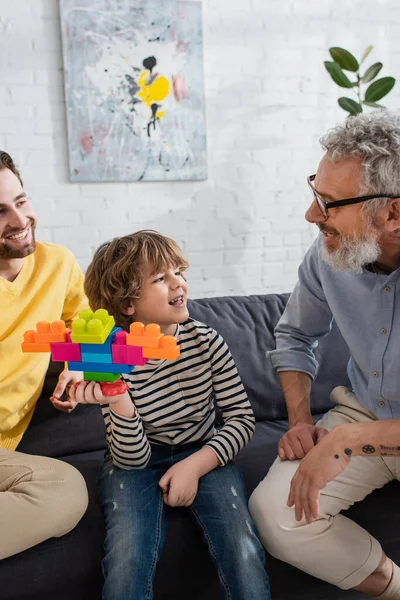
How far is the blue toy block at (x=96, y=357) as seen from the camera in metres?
1.12

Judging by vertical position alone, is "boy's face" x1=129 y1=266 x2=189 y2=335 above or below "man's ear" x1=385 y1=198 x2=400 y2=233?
below

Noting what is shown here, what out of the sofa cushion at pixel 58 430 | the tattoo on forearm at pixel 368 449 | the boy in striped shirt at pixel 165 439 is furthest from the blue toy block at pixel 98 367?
the sofa cushion at pixel 58 430

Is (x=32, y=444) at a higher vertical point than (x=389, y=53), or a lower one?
lower

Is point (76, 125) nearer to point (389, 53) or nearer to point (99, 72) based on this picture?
A: point (99, 72)

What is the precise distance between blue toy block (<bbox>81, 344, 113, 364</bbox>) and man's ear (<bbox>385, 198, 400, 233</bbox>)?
766mm

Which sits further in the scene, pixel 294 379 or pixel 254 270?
pixel 254 270

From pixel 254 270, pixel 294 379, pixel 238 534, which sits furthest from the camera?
pixel 254 270

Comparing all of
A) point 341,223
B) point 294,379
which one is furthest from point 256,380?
point 341,223

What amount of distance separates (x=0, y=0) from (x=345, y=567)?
10.0ft

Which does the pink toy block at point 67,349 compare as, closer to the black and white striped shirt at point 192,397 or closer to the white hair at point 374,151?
the black and white striped shirt at point 192,397

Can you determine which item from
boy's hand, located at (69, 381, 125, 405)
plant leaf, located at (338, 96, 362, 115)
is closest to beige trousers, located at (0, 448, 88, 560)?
boy's hand, located at (69, 381, 125, 405)

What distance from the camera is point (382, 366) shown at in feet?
5.09

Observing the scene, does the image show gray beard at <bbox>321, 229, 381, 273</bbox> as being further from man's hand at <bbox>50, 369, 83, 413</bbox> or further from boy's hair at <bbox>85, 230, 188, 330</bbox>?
man's hand at <bbox>50, 369, 83, 413</bbox>

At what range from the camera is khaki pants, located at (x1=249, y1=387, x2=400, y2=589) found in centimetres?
140
